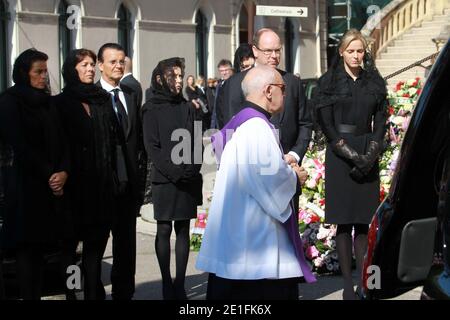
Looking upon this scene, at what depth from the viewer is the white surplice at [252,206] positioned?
19.1 ft

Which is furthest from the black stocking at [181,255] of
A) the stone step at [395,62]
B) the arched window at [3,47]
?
the stone step at [395,62]

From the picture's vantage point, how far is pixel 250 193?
229 inches

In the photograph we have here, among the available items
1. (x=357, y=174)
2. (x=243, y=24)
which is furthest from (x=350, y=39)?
(x=243, y=24)

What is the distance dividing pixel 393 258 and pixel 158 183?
16.0ft

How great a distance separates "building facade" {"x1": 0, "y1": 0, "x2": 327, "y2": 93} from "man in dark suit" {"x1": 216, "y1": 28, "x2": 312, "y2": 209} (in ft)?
50.3

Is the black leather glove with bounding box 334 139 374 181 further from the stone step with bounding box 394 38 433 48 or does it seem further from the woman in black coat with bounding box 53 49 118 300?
the stone step with bounding box 394 38 433 48

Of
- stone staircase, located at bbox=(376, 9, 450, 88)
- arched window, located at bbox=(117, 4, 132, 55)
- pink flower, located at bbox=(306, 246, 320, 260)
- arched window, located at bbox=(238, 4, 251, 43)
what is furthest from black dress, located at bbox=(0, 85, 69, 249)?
arched window, located at bbox=(238, 4, 251, 43)

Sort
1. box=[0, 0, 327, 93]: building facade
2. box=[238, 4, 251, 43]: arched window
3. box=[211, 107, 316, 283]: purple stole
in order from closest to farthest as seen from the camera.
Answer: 1. box=[211, 107, 316, 283]: purple stole
2. box=[0, 0, 327, 93]: building facade
3. box=[238, 4, 251, 43]: arched window

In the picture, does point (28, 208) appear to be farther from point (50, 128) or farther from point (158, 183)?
point (158, 183)

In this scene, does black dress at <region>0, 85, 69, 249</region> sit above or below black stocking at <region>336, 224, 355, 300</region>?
above

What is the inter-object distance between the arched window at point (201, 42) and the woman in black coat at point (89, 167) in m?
25.4

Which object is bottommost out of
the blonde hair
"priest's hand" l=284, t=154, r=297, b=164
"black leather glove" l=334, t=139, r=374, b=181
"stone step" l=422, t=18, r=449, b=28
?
"black leather glove" l=334, t=139, r=374, b=181

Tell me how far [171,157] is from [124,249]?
2.66 feet

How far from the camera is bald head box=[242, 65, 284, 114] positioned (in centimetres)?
603
